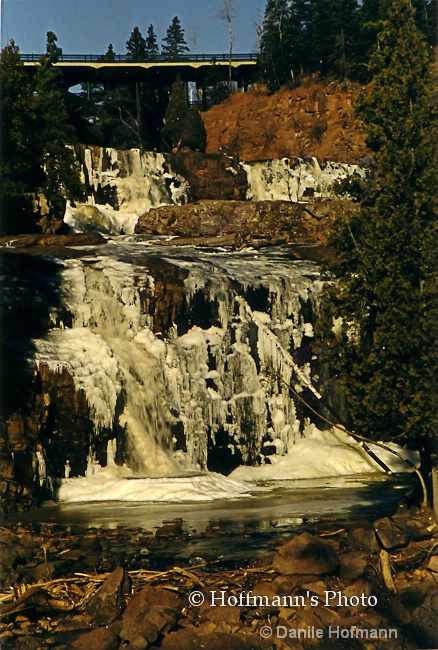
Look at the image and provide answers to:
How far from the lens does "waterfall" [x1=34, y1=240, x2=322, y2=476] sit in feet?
93.2

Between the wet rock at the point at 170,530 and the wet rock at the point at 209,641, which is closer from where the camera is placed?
the wet rock at the point at 209,641

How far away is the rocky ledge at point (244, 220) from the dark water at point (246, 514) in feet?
68.5

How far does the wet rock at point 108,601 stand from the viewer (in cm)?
1545

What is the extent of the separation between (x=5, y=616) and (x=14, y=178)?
31555mm

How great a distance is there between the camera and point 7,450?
997 inches

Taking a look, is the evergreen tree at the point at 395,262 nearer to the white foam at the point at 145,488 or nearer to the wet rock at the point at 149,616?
the white foam at the point at 145,488

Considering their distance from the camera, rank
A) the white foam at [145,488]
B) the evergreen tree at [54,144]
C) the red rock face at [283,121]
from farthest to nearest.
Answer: the red rock face at [283,121], the evergreen tree at [54,144], the white foam at [145,488]

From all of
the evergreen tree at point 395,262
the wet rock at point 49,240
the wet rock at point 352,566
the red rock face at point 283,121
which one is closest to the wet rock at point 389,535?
the wet rock at point 352,566

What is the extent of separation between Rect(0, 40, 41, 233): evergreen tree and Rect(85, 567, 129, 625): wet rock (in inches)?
1140

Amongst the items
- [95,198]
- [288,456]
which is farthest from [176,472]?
[95,198]

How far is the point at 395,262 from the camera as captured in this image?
20625 millimetres

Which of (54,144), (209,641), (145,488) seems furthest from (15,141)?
(209,641)

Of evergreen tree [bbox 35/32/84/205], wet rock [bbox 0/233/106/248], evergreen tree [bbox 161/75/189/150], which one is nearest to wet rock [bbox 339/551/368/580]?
wet rock [bbox 0/233/106/248]

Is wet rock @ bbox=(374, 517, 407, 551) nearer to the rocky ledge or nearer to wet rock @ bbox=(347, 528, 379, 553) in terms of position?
wet rock @ bbox=(347, 528, 379, 553)
